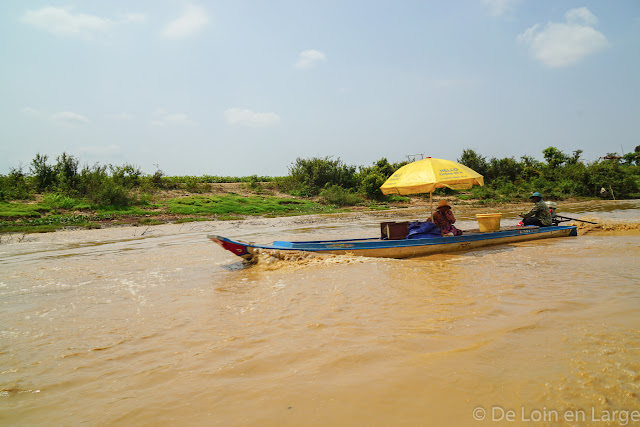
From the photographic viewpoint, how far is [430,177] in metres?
8.41

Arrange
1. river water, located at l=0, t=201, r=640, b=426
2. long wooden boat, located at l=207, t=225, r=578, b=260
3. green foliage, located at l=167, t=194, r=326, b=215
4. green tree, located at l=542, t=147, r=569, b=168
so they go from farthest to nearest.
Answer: green tree, located at l=542, t=147, r=569, b=168, green foliage, located at l=167, t=194, r=326, b=215, long wooden boat, located at l=207, t=225, r=578, b=260, river water, located at l=0, t=201, r=640, b=426

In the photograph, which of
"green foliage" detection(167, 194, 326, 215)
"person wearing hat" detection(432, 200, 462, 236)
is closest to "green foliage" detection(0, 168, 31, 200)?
"green foliage" detection(167, 194, 326, 215)

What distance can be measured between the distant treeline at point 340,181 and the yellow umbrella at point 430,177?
732 inches

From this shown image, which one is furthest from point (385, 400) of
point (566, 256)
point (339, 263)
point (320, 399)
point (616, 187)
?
point (616, 187)

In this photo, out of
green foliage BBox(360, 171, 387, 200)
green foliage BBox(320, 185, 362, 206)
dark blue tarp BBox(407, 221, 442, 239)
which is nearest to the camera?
dark blue tarp BBox(407, 221, 442, 239)

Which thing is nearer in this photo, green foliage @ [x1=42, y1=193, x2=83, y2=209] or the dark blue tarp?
the dark blue tarp

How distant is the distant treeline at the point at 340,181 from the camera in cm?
2180

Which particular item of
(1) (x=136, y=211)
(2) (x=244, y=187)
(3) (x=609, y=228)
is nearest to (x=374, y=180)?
(2) (x=244, y=187)

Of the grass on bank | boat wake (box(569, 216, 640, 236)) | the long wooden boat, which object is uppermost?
the grass on bank

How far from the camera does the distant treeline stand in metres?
21.8

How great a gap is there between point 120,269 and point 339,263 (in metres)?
5.17

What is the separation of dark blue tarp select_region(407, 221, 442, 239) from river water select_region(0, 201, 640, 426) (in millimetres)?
1656

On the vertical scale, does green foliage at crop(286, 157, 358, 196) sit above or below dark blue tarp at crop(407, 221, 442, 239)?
above

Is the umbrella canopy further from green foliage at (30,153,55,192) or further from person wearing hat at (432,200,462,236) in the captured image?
green foliage at (30,153,55,192)
